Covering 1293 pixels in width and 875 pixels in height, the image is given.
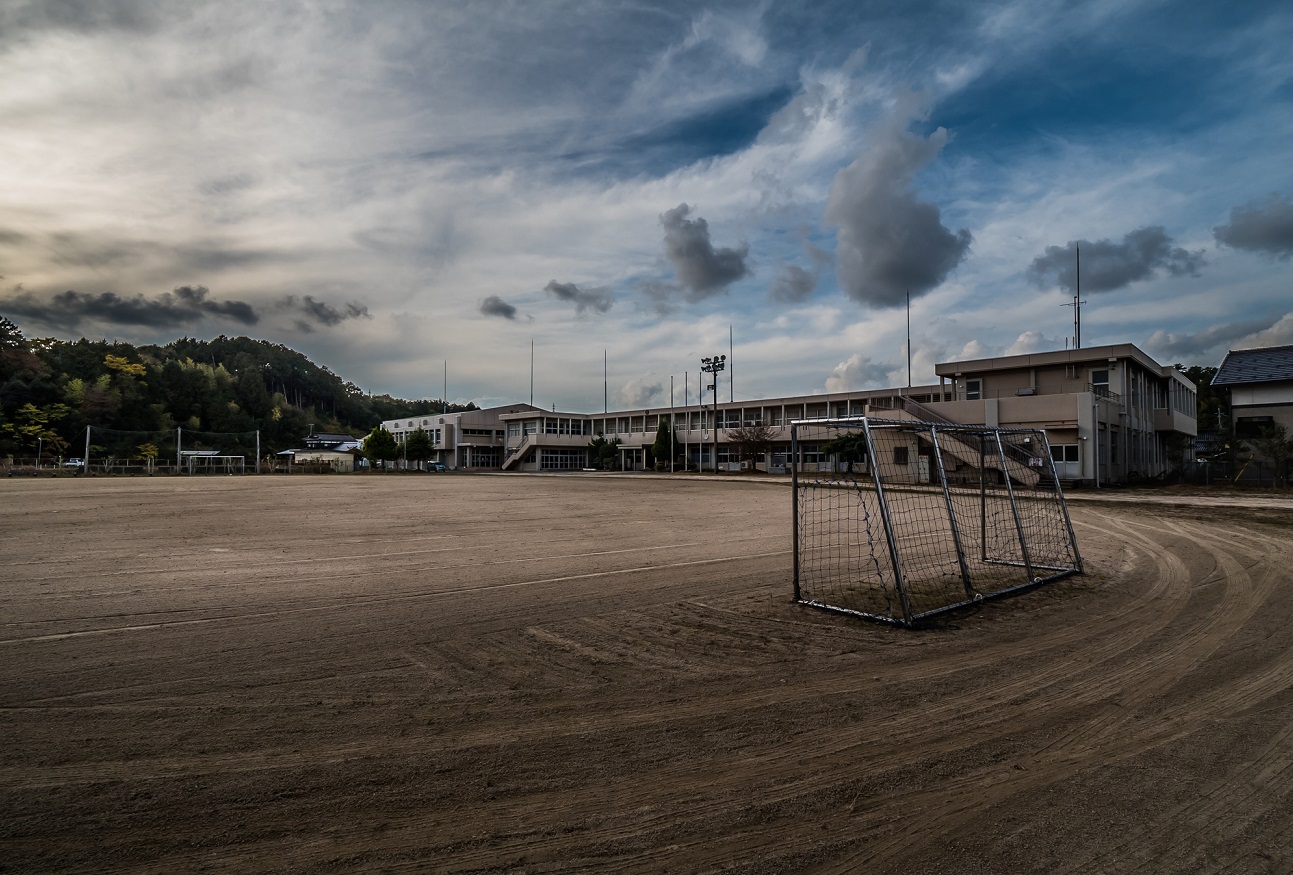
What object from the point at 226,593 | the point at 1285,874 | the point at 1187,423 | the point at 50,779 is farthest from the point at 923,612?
the point at 1187,423

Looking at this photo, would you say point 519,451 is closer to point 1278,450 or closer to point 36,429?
point 36,429

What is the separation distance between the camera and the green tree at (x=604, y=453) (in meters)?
77.6

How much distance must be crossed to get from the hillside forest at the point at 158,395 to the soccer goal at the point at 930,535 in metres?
87.8

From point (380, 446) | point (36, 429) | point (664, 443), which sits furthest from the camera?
point (380, 446)

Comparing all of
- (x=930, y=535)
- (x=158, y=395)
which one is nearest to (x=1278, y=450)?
(x=930, y=535)

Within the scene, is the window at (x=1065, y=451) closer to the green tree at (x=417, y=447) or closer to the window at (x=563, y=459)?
the window at (x=563, y=459)

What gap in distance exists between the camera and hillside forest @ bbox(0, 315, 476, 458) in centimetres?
7362

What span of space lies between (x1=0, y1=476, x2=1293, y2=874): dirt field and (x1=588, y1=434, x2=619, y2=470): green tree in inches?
2694

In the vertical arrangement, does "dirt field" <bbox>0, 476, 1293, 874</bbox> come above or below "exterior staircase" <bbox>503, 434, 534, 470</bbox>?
below

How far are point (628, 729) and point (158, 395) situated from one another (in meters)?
122

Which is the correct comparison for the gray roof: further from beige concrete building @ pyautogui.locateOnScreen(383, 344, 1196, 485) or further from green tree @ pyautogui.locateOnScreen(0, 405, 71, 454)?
green tree @ pyautogui.locateOnScreen(0, 405, 71, 454)

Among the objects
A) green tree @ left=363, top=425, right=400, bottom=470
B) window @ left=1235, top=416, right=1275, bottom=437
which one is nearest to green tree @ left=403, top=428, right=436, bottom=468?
green tree @ left=363, top=425, right=400, bottom=470

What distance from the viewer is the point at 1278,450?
2955 cm

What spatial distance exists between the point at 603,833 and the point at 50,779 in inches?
121
